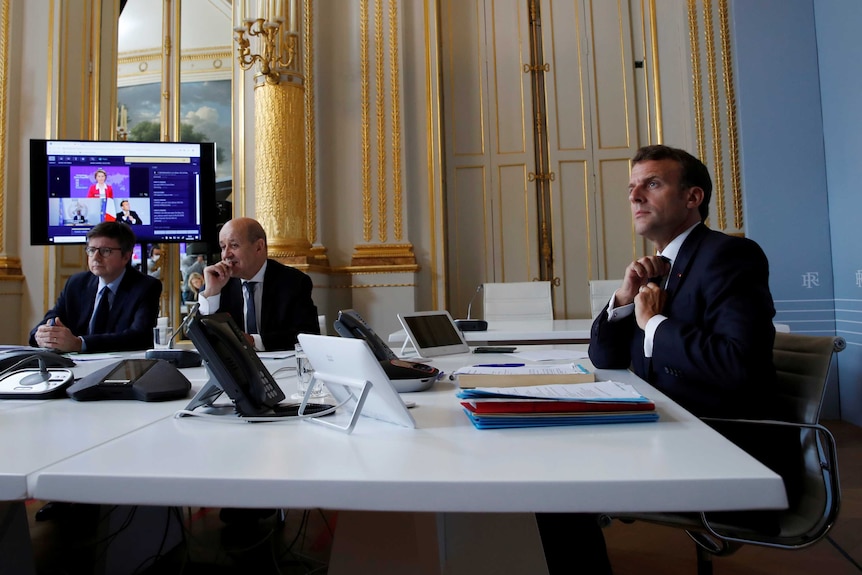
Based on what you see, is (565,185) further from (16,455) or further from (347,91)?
(16,455)

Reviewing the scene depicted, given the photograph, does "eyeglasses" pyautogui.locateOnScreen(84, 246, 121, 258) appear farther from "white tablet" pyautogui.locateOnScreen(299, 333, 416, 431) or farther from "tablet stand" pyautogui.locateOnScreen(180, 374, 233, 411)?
"white tablet" pyautogui.locateOnScreen(299, 333, 416, 431)

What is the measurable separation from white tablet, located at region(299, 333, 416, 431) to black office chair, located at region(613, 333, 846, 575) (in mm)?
679

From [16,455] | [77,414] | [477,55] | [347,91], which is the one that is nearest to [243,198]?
[347,91]

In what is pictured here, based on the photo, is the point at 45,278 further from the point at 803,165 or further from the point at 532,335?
the point at 803,165

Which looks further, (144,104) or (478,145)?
(478,145)

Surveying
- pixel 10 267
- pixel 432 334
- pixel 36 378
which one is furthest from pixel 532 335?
pixel 10 267

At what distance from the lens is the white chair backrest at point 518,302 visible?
414 cm

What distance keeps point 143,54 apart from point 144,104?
16.3 inches

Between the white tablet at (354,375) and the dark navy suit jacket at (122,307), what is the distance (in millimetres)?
2009

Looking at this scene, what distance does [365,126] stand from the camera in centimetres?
498

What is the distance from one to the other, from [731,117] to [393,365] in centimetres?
476

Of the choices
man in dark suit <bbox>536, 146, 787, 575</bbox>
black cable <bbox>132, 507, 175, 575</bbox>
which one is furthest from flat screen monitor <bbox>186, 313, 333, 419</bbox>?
black cable <bbox>132, 507, 175, 575</bbox>

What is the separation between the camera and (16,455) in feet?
2.86

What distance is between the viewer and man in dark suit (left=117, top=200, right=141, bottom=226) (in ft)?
13.5
